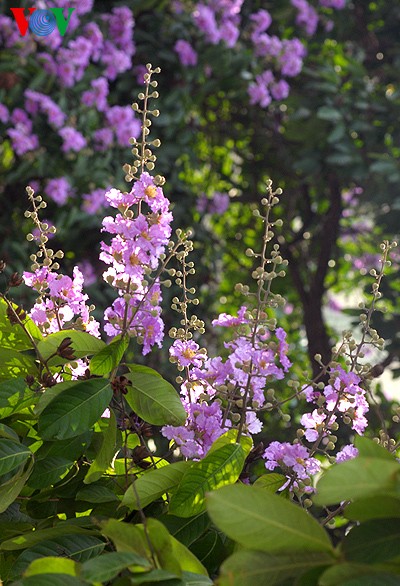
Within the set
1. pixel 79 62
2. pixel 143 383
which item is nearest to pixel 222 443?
pixel 143 383

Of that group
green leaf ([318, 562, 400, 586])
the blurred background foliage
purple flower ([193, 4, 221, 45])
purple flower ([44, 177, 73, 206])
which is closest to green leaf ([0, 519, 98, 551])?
green leaf ([318, 562, 400, 586])

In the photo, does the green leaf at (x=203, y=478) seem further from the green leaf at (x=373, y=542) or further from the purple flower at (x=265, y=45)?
the purple flower at (x=265, y=45)

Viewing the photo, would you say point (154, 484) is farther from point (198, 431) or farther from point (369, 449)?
point (369, 449)

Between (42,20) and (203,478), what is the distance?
2.34 meters

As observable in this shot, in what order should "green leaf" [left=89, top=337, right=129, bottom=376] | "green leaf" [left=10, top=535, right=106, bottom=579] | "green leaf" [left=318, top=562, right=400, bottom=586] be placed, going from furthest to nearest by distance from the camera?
"green leaf" [left=89, top=337, right=129, bottom=376] → "green leaf" [left=10, top=535, right=106, bottom=579] → "green leaf" [left=318, top=562, right=400, bottom=586]

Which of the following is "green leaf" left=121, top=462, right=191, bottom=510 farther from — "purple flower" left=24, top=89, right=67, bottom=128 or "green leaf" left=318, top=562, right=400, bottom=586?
"purple flower" left=24, top=89, right=67, bottom=128

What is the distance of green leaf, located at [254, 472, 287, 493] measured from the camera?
2.30 ft

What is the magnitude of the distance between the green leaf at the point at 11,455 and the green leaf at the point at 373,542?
0.90 feet

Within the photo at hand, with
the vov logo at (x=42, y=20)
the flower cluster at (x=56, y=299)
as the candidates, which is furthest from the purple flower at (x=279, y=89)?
the flower cluster at (x=56, y=299)

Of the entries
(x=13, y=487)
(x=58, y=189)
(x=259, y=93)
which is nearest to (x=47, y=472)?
(x=13, y=487)

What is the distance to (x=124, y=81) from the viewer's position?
2.93 metres

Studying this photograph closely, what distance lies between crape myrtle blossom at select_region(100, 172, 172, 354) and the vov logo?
207cm

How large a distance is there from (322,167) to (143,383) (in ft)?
8.57

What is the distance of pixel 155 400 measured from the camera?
2.29 ft
